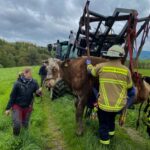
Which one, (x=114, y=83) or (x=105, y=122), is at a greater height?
(x=114, y=83)

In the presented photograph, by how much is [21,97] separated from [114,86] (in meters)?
2.58

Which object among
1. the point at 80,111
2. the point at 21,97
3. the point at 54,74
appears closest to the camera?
the point at 21,97

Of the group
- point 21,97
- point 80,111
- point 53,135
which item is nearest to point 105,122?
point 80,111

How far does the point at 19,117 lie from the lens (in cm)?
905

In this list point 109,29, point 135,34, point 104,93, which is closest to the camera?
point 104,93

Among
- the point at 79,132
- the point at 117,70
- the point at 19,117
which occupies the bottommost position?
the point at 79,132

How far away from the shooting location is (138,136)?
11.2 meters

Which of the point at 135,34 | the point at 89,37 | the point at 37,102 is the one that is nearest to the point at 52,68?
the point at 89,37

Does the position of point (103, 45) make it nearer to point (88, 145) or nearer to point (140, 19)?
point (140, 19)

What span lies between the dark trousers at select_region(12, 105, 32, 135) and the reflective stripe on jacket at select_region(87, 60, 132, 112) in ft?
7.65

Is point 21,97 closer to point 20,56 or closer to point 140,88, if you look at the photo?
point 140,88

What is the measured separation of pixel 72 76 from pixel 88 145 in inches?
84.8

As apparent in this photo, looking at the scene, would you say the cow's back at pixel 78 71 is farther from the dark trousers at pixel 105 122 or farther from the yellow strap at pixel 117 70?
→ the yellow strap at pixel 117 70

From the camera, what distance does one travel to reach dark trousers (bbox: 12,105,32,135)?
8941mm
